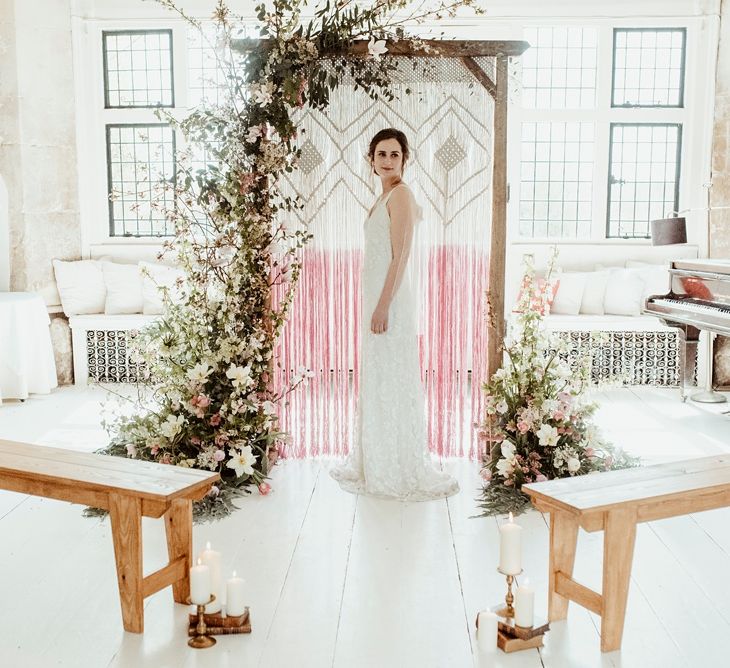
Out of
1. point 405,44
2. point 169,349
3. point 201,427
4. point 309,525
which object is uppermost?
point 405,44

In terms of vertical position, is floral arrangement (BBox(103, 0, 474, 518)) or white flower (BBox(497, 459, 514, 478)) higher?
floral arrangement (BBox(103, 0, 474, 518))

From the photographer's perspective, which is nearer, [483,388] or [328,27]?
[328,27]

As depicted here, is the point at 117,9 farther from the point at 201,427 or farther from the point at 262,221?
the point at 201,427

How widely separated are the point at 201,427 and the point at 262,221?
108 cm

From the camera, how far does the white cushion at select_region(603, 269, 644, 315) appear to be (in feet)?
24.4

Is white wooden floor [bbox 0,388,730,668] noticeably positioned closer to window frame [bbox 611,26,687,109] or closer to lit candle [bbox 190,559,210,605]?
lit candle [bbox 190,559,210,605]

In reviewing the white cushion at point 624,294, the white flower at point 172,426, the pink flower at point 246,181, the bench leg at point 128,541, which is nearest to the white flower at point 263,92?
the pink flower at point 246,181

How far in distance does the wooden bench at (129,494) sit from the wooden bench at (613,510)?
3.88 feet

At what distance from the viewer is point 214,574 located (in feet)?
9.37

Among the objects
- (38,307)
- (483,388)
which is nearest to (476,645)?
(483,388)

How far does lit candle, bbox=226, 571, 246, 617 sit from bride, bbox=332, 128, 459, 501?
159 centimetres

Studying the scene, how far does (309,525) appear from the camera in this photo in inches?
160

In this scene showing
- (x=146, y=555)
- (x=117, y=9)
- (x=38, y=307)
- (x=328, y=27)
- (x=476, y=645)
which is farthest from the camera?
(x=117, y=9)

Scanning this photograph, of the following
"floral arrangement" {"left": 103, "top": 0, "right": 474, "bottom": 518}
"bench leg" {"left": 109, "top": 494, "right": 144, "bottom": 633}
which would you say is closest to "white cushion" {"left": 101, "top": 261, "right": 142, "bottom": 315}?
"floral arrangement" {"left": 103, "top": 0, "right": 474, "bottom": 518}
